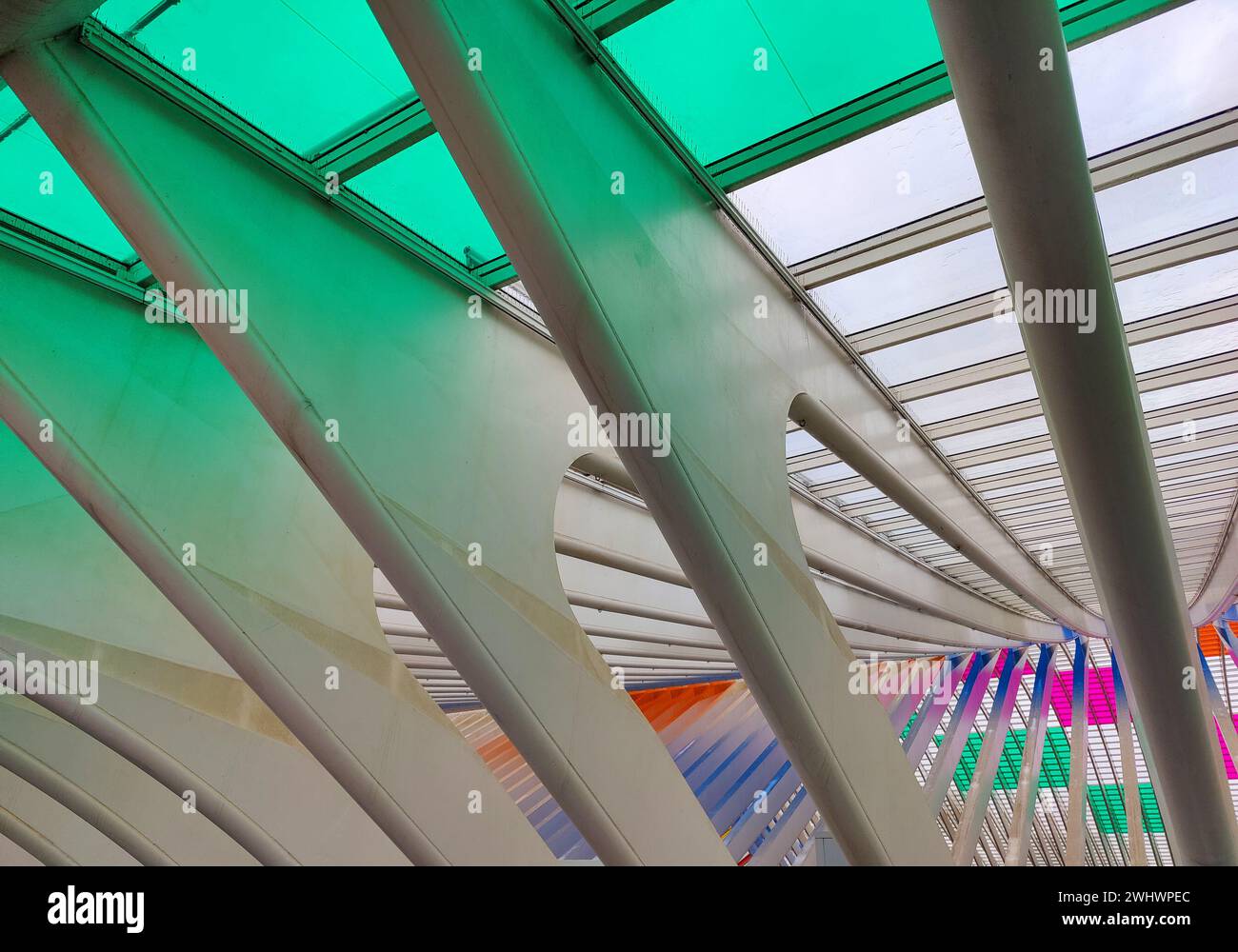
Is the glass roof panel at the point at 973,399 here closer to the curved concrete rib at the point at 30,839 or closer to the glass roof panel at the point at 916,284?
the glass roof panel at the point at 916,284

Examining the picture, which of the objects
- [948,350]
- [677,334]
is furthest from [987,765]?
[677,334]

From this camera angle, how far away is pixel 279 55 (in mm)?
5703

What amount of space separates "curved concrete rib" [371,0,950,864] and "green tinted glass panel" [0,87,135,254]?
3.55m

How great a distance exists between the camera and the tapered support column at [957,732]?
23.4 m

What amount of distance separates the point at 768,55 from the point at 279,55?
321 cm

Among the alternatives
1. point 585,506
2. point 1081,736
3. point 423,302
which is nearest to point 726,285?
point 423,302

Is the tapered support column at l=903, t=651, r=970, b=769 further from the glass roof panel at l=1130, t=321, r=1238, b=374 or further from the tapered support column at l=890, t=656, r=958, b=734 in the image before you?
the glass roof panel at l=1130, t=321, r=1238, b=374

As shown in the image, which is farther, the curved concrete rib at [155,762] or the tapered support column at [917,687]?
the tapered support column at [917,687]

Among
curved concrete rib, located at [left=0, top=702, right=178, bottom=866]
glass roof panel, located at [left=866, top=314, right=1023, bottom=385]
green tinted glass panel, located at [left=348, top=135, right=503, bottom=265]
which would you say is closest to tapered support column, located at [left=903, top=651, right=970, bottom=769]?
glass roof panel, located at [left=866, top=314, right=1023, bottom=385]

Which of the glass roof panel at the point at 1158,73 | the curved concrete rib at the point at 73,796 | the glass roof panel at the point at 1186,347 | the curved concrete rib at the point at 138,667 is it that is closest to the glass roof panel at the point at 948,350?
the glass roof panel at the point at 1186,347

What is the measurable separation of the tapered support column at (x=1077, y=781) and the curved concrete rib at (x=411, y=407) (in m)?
16.6

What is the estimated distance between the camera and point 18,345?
23.7ft

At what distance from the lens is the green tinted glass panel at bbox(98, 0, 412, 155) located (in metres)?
Answer: 5.39
